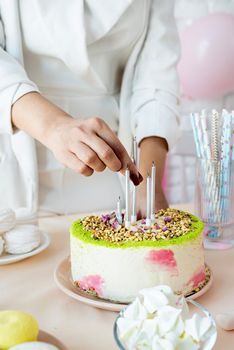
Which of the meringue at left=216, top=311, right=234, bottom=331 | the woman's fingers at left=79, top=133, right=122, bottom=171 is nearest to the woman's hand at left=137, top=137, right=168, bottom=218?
the woman's fingers at left=79, top=133, right=122, bottom=171

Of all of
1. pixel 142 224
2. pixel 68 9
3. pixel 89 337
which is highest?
pixel 68 9

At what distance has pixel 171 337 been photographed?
0.53 meters

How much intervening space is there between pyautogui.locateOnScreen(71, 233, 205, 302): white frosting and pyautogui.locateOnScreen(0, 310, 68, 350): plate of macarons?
19cm

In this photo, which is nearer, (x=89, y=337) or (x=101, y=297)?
(x=89, y=337)

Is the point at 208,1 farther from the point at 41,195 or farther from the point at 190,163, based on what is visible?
the point at 41,195

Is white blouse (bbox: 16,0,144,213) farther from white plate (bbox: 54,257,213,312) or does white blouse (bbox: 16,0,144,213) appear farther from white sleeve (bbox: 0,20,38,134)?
white plate (bbox: 54,257,213,312)

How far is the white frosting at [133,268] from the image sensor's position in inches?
28.7

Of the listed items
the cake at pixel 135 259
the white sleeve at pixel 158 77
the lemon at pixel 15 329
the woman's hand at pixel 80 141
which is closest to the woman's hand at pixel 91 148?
the woman's hand at pixel 80 141

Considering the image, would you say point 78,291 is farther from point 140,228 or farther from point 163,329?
point 163,329

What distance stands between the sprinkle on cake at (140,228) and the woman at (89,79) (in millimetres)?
270

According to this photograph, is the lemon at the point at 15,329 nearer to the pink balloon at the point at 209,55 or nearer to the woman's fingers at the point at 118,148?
the woman's fingers at the point at 118,148

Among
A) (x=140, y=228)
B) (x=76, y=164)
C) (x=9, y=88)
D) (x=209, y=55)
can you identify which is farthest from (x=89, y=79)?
(x=209, y=55)

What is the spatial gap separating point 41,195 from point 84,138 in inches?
18.7

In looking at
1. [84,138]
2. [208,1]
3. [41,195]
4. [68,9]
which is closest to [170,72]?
[68,9]
